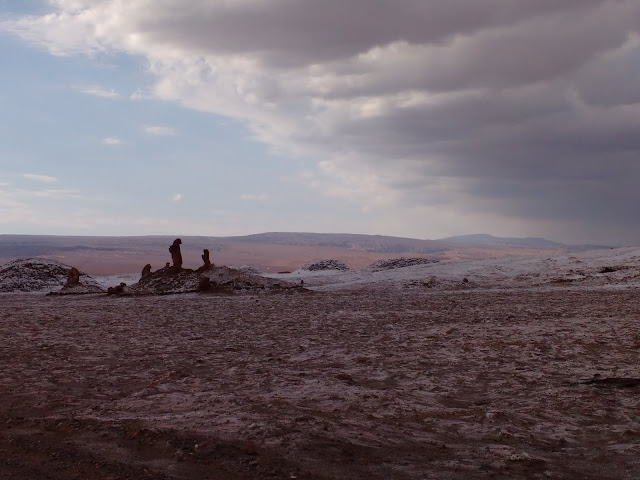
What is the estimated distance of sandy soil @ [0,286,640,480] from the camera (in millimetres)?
4457

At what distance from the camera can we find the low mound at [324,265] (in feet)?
125

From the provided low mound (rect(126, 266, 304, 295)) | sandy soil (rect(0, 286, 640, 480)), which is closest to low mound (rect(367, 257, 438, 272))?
low mound (rect(126, 266, 304, 295))

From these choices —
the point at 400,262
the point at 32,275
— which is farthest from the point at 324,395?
the point at 400,262

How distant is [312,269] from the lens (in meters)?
37.9

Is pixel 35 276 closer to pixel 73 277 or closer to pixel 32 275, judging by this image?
pixel 32 275

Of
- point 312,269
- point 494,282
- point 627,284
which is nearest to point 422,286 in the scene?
point 494,282

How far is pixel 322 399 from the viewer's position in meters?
6.12

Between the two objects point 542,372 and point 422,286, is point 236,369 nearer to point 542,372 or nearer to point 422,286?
point 542,372

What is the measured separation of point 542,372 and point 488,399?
4.97ft

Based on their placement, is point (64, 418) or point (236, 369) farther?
point (236, 369)

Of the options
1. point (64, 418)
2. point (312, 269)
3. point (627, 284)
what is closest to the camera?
point (64, 418)

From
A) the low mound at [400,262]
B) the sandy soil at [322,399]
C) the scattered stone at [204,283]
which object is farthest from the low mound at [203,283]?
the low mound at [400,262]

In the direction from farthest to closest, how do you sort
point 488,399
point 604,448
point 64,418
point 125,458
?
point 488,399, point 64,418, point 604,448, point 125,458

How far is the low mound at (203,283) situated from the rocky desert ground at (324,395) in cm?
718
